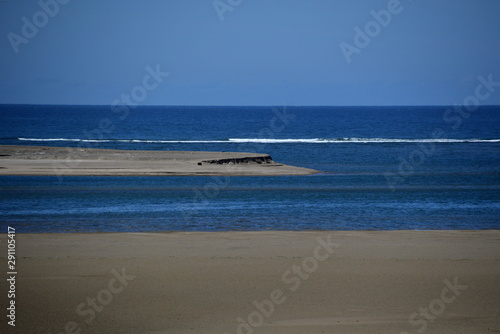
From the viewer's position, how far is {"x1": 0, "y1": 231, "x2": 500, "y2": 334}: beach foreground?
9.32 metres

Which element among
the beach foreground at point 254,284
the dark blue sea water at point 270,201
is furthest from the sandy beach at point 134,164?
the beach foreground at point 254,284

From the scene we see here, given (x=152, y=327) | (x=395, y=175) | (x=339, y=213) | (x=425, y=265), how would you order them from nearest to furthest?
(x=152, y=327) < (x=425, y=265) < (x=339, y=213) < (x=395, y=175)

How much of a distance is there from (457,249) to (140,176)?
67.9ft

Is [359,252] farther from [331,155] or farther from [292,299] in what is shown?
[331,155]

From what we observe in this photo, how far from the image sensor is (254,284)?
1123 cm

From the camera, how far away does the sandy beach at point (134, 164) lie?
3269 cm

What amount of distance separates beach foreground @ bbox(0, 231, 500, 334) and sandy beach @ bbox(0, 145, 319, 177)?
1727 cm

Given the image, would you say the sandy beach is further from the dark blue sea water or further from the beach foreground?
the beach foreground

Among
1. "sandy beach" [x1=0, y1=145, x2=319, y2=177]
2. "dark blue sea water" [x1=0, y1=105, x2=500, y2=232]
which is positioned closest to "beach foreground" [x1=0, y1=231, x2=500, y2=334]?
"dark blue sea water" [x1=0, y1=105, x2=500, y2=232]

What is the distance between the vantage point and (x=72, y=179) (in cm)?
3016

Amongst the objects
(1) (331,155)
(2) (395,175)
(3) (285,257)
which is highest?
(1) (331,155)

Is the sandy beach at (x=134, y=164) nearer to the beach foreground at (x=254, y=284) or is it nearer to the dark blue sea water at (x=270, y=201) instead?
the dark blue sea water at (x=270, y=201)

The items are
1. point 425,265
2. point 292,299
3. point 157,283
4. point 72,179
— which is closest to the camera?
point 292,299

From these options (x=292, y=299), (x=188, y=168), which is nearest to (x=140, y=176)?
(x=188, y=168)
